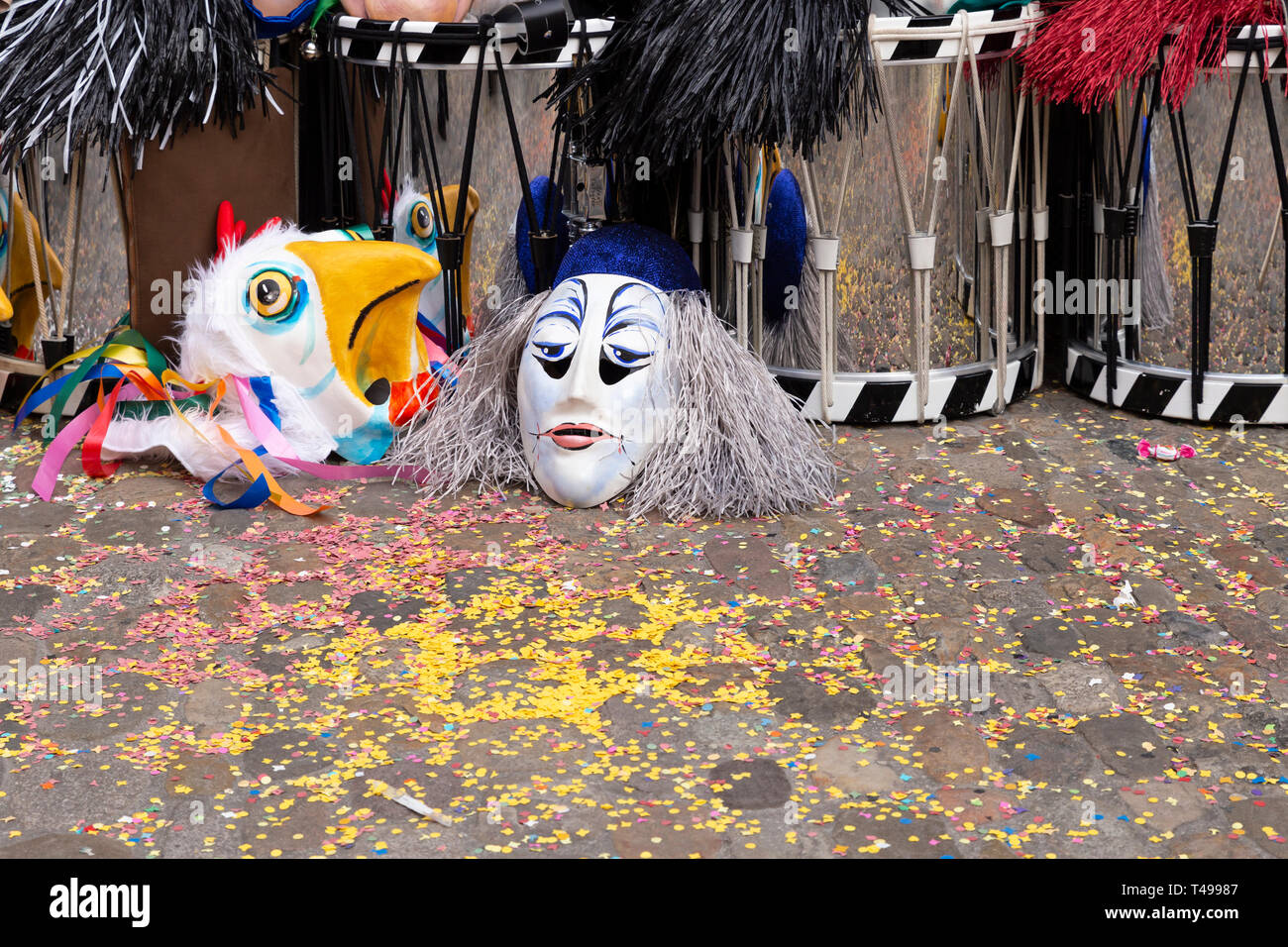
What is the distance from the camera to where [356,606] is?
2.89 meters

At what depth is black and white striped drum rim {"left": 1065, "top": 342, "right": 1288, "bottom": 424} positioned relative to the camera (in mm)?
3791

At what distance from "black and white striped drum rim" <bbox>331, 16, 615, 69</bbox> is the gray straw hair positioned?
1.88 feet

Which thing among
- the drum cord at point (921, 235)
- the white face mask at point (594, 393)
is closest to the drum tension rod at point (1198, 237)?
the drum cord at point (921, 235)

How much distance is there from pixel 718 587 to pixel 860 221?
121 cm

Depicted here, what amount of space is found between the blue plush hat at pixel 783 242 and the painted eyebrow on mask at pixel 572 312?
575 millimetres

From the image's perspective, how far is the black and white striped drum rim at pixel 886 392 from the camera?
12.7 ft

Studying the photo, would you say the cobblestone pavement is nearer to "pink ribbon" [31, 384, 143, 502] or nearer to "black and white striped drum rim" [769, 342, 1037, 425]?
"pink ribbon" [31, 384, 143, 502]

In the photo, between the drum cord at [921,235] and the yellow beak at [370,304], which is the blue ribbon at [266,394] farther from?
the drum cord at [921,235]

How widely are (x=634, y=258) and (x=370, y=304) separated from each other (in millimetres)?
642

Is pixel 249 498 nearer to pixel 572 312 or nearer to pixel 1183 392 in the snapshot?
pixel 572 312

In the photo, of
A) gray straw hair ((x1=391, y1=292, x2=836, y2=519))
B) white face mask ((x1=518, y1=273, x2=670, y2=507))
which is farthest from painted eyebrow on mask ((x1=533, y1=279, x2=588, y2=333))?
gray straw hair ((x1=391, y1=292, x2=836, y2=519))

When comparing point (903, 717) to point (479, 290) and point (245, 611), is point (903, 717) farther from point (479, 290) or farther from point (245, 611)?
point (479, 290)

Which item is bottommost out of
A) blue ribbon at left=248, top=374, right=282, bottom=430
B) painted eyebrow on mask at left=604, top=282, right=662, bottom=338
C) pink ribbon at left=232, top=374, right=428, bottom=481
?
pink ribbon at left=232, top=374, right=428, bottom=481

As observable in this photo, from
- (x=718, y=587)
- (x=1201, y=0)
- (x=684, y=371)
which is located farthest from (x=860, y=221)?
(x=718, y=587)
